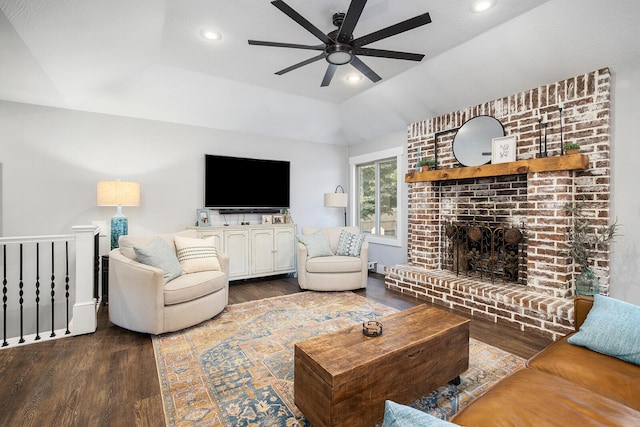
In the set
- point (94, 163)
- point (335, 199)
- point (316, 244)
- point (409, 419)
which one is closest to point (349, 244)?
point (316, 244)

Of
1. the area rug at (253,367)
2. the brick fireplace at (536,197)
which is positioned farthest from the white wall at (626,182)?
the area rug at (253,367)

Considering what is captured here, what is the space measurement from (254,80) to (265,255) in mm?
2534

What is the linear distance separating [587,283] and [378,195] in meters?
3.31

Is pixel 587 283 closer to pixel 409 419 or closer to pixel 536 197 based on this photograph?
pixel 536 197

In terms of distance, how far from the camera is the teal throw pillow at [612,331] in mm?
1482

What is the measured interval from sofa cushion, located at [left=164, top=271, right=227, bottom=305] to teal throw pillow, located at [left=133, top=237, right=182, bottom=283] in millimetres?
84

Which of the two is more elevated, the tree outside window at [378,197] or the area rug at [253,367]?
the tree outside window at [378,197]

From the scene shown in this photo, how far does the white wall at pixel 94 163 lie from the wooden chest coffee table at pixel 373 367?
3526mm

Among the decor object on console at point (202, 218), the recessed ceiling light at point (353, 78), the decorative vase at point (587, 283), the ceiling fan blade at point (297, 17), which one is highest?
the recessed ceiling light at point (353, 78)

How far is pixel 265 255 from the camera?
4777 millimetres

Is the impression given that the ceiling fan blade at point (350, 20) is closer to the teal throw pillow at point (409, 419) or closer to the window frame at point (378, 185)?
the teal throw pillow at point (409, 419)

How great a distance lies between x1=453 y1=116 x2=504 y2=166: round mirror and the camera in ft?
12.0

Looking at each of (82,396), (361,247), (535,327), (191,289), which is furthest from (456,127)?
(82,396)

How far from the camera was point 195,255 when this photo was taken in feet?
11.0
